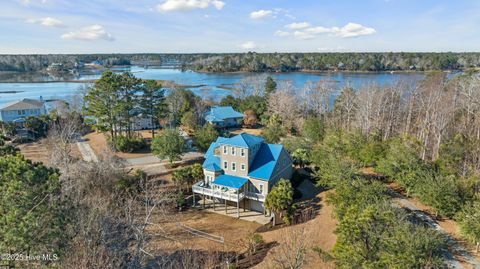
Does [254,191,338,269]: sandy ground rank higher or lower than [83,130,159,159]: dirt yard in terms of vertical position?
lower

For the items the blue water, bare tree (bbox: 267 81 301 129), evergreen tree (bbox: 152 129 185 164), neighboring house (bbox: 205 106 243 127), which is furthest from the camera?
the blue water

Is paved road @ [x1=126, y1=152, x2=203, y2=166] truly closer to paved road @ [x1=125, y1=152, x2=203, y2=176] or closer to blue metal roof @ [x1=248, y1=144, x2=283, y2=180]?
paved road @ [x1=125, y1=152, x2=203, y2=176]

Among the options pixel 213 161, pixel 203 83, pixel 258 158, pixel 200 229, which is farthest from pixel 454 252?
pixel 203 83

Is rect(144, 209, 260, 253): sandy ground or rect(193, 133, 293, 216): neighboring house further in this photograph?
rect(193, 133, 293, 216): neighboring house

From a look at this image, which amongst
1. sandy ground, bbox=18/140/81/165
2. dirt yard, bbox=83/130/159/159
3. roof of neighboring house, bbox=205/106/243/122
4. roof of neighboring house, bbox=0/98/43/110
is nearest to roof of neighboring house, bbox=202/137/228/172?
dirt yard, bbox=83/130/159/159

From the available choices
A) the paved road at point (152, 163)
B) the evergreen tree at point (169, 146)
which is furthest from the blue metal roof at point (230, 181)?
the paved road at point (152, 163)

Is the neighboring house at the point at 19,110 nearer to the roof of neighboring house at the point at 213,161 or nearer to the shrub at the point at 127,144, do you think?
the shrub at the point at 127,144

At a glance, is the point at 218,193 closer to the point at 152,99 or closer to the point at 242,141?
the point at 242,141
